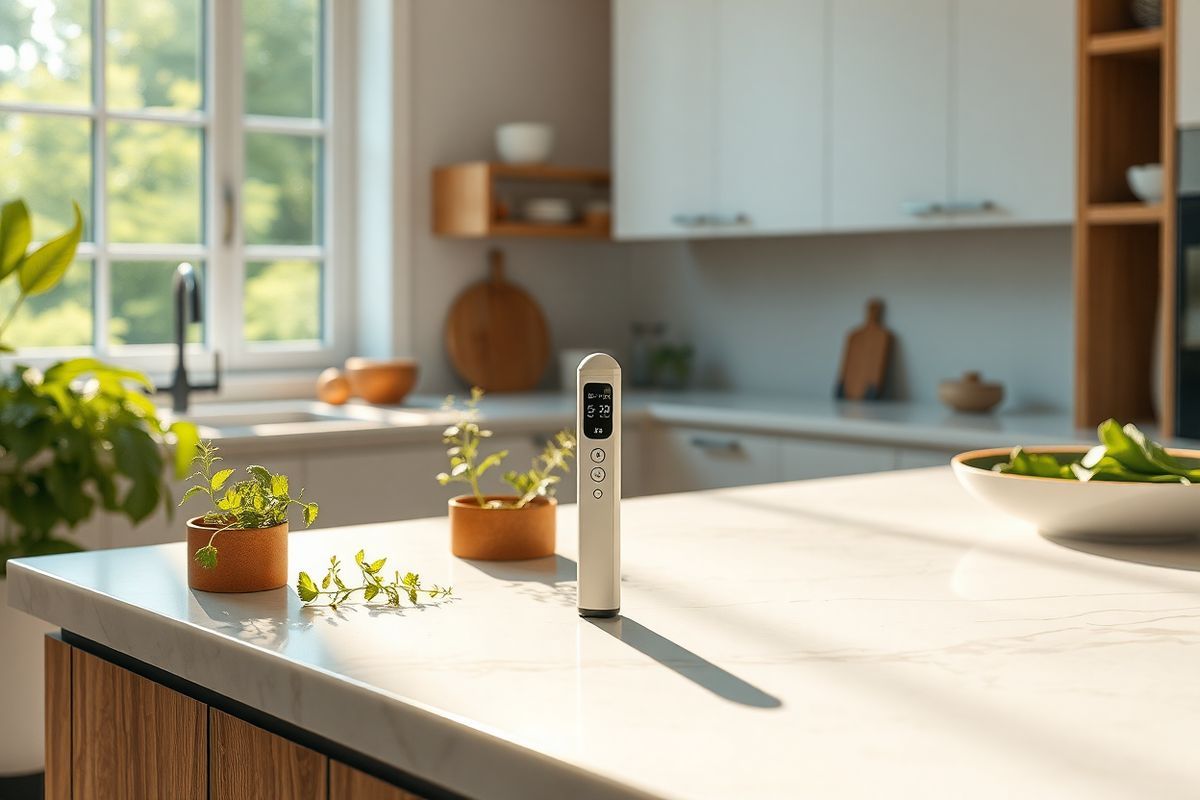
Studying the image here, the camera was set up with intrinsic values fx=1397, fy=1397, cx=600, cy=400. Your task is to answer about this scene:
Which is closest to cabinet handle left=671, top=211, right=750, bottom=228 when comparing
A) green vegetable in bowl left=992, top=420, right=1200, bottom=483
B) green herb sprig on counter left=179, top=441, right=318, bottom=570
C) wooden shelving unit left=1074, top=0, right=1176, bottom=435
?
wooden shelving unit left=1074, top=0, right=1176, bottom=435

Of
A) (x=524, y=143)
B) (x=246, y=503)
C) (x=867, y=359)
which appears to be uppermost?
(x=524, y=143)

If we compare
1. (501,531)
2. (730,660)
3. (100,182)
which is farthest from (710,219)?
(730,660)

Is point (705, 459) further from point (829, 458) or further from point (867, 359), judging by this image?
point (867, 359)

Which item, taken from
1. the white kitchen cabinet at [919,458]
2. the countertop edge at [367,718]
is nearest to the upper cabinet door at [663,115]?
the white kitchen cabinet at [919,458]

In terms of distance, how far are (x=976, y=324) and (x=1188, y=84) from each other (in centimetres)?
114

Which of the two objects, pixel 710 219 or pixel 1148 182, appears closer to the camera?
pixel 1148 182

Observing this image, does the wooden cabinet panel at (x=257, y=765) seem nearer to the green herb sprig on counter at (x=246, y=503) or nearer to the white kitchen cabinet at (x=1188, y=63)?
the green herb sprig on counter at (x=246, y=503)

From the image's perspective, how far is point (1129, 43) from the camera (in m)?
3.11

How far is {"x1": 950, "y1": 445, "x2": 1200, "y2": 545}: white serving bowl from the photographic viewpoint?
4.83 ft

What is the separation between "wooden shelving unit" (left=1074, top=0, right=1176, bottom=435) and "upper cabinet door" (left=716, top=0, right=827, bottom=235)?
811mm

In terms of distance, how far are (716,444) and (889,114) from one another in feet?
3.26

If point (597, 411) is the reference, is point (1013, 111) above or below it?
above

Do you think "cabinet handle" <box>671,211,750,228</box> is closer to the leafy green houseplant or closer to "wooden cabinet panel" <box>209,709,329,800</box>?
the leafy green houseplant

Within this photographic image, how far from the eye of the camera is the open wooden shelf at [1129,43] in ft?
10.1
